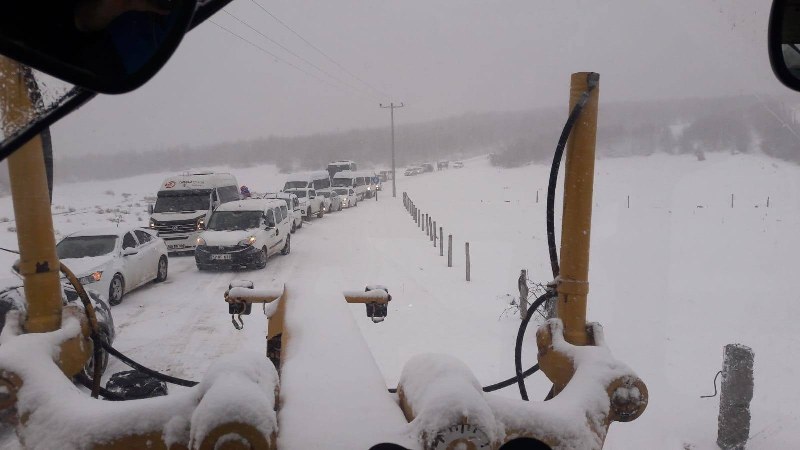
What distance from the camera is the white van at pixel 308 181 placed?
3095 centimetres

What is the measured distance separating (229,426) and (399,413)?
0.51 meters

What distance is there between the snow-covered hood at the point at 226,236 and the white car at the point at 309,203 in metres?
11.4

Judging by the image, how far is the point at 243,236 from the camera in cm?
1446

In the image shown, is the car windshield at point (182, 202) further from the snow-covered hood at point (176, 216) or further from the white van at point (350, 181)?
the white van at point (350, 181)

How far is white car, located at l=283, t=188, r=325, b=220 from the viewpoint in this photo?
2674cm

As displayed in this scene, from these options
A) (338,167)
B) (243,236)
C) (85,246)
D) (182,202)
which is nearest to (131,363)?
(85,246)

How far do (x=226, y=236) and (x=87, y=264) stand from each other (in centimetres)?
438

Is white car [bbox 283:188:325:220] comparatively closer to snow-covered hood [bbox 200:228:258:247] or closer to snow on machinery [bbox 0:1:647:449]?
snow-covered hood [bbox 200:228:258:247]

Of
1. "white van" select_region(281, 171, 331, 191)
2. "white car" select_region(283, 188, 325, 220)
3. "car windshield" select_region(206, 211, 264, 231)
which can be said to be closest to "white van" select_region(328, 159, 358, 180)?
"white van" select_region(281, 171, 331, 191)

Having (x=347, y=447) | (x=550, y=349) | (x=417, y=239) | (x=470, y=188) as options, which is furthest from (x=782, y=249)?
(x=470, y=188)

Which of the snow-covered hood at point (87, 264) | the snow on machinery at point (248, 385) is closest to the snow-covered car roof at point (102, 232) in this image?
the snow-covered hood at point (87, 264)

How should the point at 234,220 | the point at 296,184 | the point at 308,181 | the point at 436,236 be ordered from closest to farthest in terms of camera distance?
the point at 234,220 < the point at 436,236 < the point at 308,181 < the point at 296,184

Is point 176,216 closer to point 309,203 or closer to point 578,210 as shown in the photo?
point 309,203

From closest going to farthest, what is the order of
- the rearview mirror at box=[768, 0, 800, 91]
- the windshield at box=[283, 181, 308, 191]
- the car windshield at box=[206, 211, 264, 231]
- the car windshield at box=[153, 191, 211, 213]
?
1. the rearview mirror at box=[768, 0, 800, 91]
2. the car windshield at box=[206, 211, 264, 231]
3. the car windshield at box=[153, 191, 211, 213]
4. the windshield at box=[283, 181, 308, 191]
